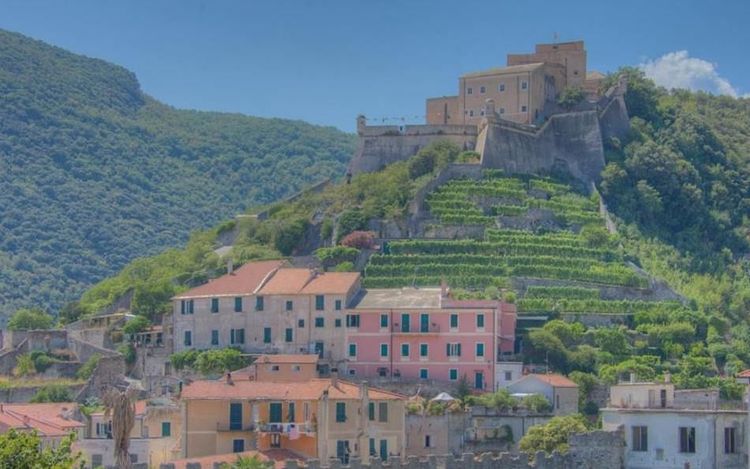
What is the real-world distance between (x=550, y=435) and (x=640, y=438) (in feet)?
29.3

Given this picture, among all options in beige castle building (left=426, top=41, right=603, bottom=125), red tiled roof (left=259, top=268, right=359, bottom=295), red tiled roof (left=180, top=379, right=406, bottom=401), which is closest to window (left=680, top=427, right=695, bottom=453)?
red tiled roof (left=180, top=379, right=406, bottom=401)

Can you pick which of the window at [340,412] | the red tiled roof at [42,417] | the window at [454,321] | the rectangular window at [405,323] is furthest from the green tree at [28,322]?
the window at [340,412]

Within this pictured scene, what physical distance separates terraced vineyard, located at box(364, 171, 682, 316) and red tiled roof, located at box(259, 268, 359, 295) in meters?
4.88

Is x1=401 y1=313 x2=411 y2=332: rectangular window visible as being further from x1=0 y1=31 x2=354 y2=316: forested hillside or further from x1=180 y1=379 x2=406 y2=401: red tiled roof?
x1=0 y1=31 x2=354 y2=316: forested hillside

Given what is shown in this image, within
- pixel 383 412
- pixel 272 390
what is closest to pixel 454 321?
pixel 383 412

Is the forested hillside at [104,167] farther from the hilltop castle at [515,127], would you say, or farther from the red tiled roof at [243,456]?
the red tiled roof at [243,456]

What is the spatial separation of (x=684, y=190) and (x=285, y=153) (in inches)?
2872

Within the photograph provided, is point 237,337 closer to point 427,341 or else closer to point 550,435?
point 427,341

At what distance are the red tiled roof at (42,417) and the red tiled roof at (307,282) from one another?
11821 mm

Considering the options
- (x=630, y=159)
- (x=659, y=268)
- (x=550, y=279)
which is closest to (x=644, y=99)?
(x=630, y=159)

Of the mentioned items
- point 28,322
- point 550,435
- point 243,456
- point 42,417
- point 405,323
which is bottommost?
point 243,456

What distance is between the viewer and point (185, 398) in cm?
7438

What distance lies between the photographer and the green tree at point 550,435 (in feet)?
243

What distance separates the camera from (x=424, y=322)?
90.8 metres
